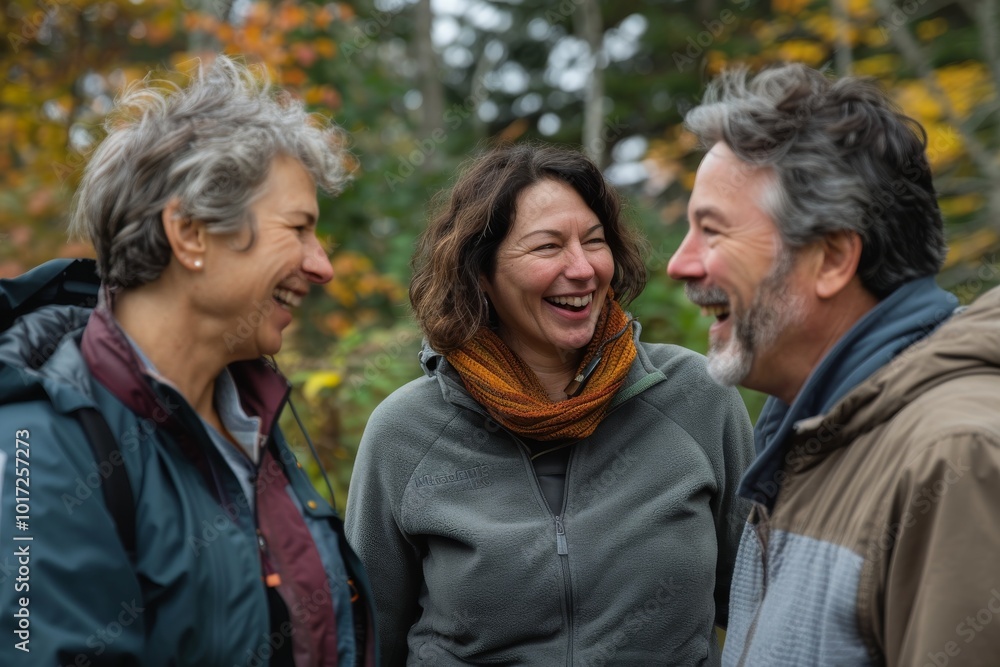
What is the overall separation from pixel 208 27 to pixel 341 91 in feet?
4.42

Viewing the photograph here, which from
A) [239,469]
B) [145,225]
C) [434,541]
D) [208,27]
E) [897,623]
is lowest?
[434,541]

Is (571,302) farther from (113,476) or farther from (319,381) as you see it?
(319,381)

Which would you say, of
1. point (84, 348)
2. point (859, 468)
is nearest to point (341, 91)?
point (84, 348)

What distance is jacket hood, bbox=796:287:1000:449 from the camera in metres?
1.61

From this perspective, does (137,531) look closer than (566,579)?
Yes

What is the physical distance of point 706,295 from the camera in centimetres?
216

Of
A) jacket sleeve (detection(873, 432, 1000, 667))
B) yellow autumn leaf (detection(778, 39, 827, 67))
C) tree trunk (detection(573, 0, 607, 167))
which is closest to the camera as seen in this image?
jacket sleeve (detection(873, 432, 1000, 667))

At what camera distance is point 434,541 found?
262cm

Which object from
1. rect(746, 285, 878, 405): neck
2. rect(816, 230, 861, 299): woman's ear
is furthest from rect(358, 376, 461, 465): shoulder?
rect(816, 230, 861, 299): woman's ear

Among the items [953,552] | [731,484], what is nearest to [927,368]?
[953,552]

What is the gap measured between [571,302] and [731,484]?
681mm

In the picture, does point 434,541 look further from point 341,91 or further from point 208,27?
point 341,91

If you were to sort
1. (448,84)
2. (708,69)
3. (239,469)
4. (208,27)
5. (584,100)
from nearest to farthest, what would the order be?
(239,469) → (208,27) → (708,69) → (584,100) → (448,84)

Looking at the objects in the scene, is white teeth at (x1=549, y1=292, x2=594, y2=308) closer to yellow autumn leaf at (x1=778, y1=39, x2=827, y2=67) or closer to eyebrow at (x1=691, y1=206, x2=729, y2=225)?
eyebrow at (x1=691, y1=206, x2=729, y2=225)
